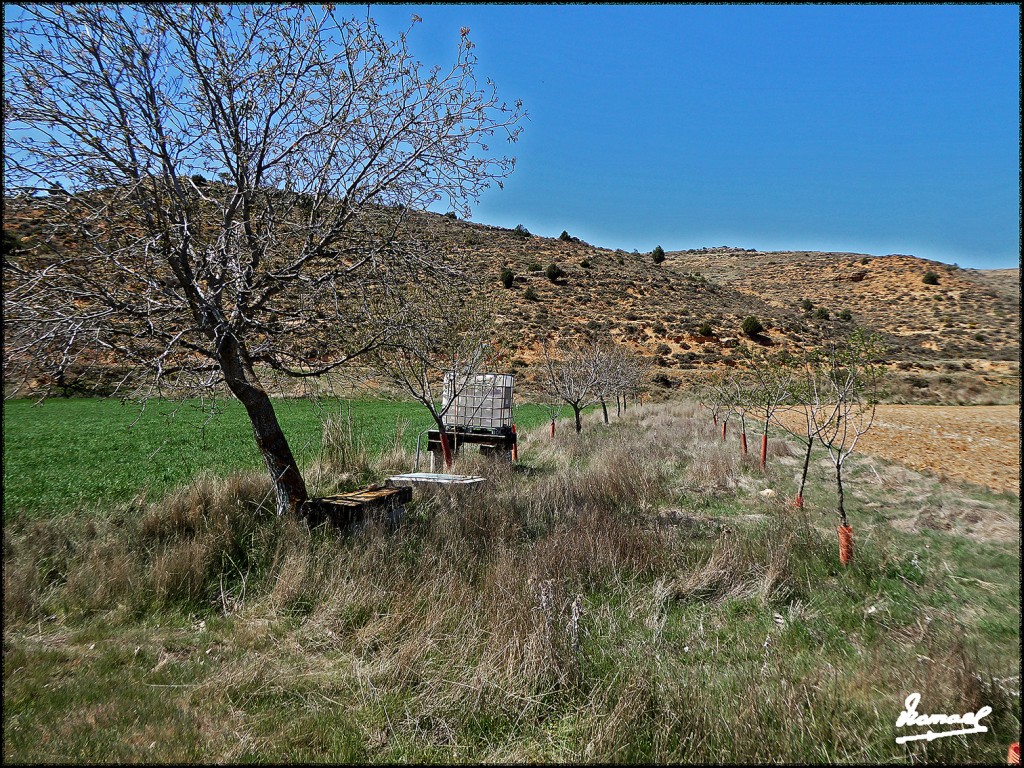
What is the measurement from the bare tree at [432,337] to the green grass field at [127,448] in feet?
4.71

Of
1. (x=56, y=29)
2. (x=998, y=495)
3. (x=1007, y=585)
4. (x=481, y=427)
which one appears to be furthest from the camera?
(x=481, y=427)

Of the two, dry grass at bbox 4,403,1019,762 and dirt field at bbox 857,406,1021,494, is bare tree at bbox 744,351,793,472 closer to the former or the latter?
dry grass at bbox 4,403,1019,762

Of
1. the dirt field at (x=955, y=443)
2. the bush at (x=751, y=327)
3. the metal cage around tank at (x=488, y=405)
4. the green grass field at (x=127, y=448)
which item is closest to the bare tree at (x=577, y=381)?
the metal cage around tank at (x=488, y=405)

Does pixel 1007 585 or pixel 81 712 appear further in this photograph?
pixel 1007 585

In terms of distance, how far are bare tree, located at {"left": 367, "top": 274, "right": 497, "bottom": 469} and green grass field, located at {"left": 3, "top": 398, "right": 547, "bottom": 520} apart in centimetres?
144

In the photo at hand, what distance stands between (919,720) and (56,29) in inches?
345

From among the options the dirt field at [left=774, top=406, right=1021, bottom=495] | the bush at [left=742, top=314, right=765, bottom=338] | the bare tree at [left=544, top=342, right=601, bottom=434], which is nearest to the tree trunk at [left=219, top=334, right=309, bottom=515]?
the dirt field at [left=774, top=406, right=1021, bottom=495]

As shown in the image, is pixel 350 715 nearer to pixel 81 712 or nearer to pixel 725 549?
pixel 81 712

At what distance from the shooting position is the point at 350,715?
3.58 m

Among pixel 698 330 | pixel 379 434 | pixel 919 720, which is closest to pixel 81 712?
pixel 919 720

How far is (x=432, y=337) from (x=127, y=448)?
1503 centimetres

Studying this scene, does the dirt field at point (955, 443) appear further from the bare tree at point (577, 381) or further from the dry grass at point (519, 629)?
the bare tree at point (577, 381)

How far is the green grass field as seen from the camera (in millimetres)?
10023

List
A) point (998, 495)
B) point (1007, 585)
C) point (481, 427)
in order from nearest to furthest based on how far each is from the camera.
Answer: point (1007, 585) → point (998, 495) → point (481, 427)
